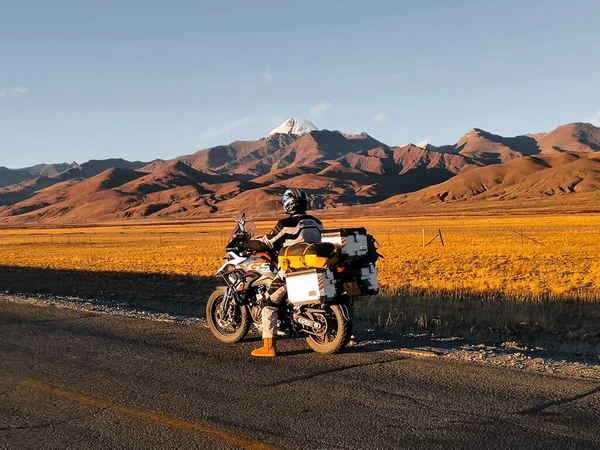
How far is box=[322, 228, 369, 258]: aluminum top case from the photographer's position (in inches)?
312

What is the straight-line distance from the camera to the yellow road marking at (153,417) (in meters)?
4.98

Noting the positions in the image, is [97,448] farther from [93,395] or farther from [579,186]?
[579,186]

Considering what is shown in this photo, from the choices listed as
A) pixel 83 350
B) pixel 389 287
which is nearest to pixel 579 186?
pixel 389 287

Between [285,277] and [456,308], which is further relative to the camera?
[456,308]

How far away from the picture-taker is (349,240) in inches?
313

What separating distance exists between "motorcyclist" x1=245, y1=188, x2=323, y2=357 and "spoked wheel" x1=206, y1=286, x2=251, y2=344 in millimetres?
703

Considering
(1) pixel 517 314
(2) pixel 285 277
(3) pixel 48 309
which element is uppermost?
(2) pixel 285 277

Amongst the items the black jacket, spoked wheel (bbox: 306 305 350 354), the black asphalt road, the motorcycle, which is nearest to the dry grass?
spoked wheel (bbox: 306 305 350 354)

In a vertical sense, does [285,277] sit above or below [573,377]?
above

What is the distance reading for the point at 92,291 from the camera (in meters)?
20.0

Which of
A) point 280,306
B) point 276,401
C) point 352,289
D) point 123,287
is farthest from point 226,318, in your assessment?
point 123,287

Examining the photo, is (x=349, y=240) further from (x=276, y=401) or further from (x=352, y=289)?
(x=276, y=401)

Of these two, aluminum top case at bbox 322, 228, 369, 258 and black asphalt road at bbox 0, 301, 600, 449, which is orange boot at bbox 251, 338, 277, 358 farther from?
aluminum top case at bbox 322, 228, 369, 258

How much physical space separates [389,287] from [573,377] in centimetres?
1200
